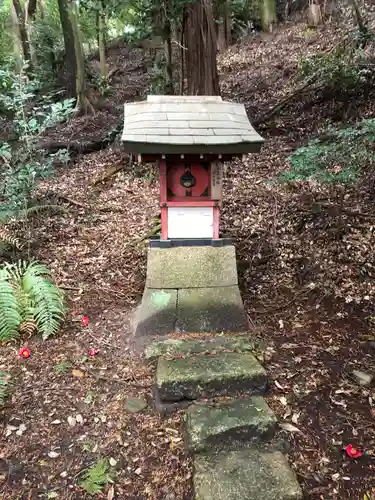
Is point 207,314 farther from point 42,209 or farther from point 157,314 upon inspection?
point 42,209

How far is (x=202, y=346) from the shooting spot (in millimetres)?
4422

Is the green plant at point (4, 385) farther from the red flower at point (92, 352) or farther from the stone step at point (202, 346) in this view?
the stone step at point (202, 346)

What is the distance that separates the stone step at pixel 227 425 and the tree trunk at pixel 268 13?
15581 mm

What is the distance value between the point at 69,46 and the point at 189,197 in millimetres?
10320

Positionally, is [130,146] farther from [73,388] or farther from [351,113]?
[351,113]

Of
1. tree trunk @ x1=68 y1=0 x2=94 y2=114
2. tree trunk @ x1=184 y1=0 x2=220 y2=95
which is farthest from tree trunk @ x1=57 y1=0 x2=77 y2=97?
tree trunk @ x1=184 y1=0 x2=220 y2=95

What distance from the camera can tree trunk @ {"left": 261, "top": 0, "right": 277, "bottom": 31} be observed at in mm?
15304

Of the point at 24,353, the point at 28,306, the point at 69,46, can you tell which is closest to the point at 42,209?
the point at 28,306

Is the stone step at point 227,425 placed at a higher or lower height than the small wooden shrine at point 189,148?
lower

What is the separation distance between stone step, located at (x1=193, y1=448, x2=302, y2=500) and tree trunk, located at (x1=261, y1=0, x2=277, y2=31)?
52.5ft

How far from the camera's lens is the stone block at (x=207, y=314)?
480 centimetres

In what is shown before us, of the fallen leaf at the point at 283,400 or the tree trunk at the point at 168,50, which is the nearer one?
the fallen leaf at the point at 283,400

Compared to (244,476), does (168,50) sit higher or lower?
higher

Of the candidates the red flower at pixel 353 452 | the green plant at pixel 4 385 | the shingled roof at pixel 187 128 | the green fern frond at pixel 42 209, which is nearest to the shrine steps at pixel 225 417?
the red flower at pixel 353 452
